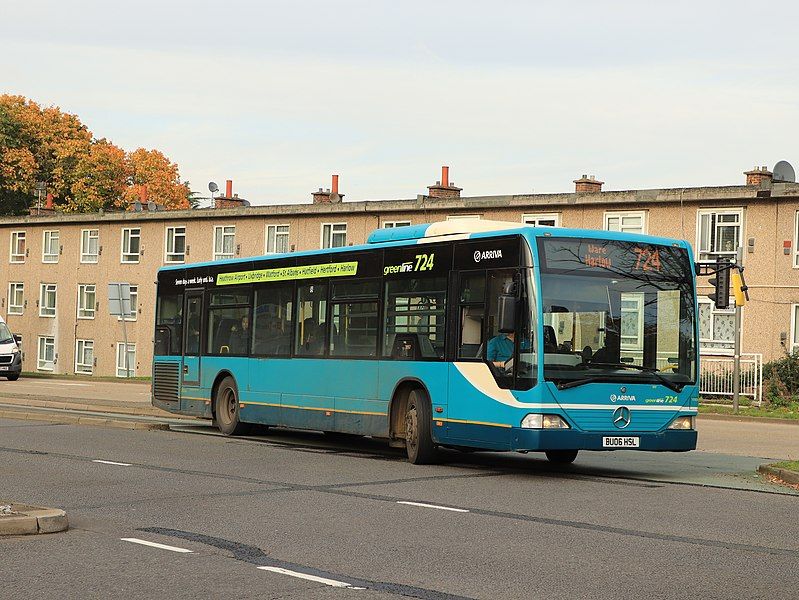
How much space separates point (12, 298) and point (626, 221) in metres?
35.0

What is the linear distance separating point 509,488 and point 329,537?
427 centimetres

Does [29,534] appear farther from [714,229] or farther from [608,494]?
[714,229]

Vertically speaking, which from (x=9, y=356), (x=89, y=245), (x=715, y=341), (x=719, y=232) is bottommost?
(x=9, y=356)

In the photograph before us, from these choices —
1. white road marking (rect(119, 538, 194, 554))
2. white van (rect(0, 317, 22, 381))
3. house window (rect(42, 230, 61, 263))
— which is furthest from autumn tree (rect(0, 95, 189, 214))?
white road marking (rect(119, 538, 194, 554))

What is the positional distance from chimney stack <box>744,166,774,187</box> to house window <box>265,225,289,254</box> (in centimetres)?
1937

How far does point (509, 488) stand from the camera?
13.9 metres

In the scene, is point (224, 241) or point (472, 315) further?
point (224, 241)

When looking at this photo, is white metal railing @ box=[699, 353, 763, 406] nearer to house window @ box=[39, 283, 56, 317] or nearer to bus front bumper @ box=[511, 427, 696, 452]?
bus front bumper @ box=[511, 427, 696, 452]

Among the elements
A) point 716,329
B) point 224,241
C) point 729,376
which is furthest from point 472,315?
point 224,241

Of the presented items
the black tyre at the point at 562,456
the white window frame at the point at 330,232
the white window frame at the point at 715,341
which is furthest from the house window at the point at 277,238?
the black tyre at the point at 562,456

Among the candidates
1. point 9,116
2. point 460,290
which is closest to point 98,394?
point 460,290

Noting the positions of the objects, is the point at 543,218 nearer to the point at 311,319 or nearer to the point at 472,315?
the point at 311,319

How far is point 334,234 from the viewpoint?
50.2 metres

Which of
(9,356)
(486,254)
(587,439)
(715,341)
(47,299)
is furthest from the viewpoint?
(47,299)
